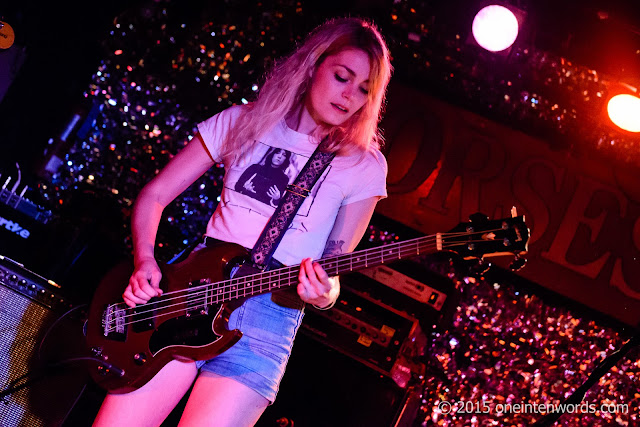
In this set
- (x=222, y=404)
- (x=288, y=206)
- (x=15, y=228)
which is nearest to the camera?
(x=222, y=404)

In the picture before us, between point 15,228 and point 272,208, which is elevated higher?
point 272,208

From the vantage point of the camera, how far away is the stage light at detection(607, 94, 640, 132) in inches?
167

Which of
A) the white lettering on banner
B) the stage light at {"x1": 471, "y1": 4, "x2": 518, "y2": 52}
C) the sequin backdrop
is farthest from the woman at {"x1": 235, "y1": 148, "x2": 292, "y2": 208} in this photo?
the white lettering on banner

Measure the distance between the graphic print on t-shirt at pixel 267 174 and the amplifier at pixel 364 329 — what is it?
4.08 ft

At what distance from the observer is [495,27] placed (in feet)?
14.0

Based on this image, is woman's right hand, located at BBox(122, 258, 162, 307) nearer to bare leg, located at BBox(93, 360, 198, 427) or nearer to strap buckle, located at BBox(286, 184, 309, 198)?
bare leg, located at BBox(93, 360, 198, 427)

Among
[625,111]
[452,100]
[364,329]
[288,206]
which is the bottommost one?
[364,329]

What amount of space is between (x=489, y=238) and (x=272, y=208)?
949 mm

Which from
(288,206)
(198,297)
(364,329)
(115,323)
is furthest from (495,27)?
(115,323)

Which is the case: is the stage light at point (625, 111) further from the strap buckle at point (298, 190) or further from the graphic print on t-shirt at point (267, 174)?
the strap buckle at point (298, 190)

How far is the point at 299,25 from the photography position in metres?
4.65

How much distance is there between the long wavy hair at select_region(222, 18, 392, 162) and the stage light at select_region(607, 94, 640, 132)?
263 cm

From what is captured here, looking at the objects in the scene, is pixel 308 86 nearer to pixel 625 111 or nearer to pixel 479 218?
pixel 479 218

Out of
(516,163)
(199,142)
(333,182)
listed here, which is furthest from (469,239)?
(516,163)
